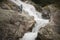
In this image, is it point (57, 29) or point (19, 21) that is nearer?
point (57, 29)

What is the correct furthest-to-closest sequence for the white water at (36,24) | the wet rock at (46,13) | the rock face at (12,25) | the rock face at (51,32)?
the wet rock at (46,13), the white water at (36,24), the rock face at (12,25), the rock face at (51,32)

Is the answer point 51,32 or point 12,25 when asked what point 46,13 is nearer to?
point 51,32

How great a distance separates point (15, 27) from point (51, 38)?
3064 mm

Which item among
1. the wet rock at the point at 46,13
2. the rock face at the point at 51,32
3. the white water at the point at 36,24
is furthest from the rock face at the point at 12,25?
the wet rock at the point at 46,13

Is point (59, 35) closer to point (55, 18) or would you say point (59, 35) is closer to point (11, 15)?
point (55, 18)

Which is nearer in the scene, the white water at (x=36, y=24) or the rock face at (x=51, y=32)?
the rock face at (x=51, y=32)

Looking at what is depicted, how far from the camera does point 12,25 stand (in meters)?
14.0

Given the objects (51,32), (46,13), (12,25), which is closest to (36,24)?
(46,13)

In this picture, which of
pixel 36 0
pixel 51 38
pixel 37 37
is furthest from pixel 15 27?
pixel 36 0

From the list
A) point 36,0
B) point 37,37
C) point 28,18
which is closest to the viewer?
point 37,37

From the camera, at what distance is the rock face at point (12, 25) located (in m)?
13.3

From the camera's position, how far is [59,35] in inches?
518

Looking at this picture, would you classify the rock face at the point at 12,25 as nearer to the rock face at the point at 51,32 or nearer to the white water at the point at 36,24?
the white water at the point at 36,24

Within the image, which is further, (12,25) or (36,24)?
(36,24)
